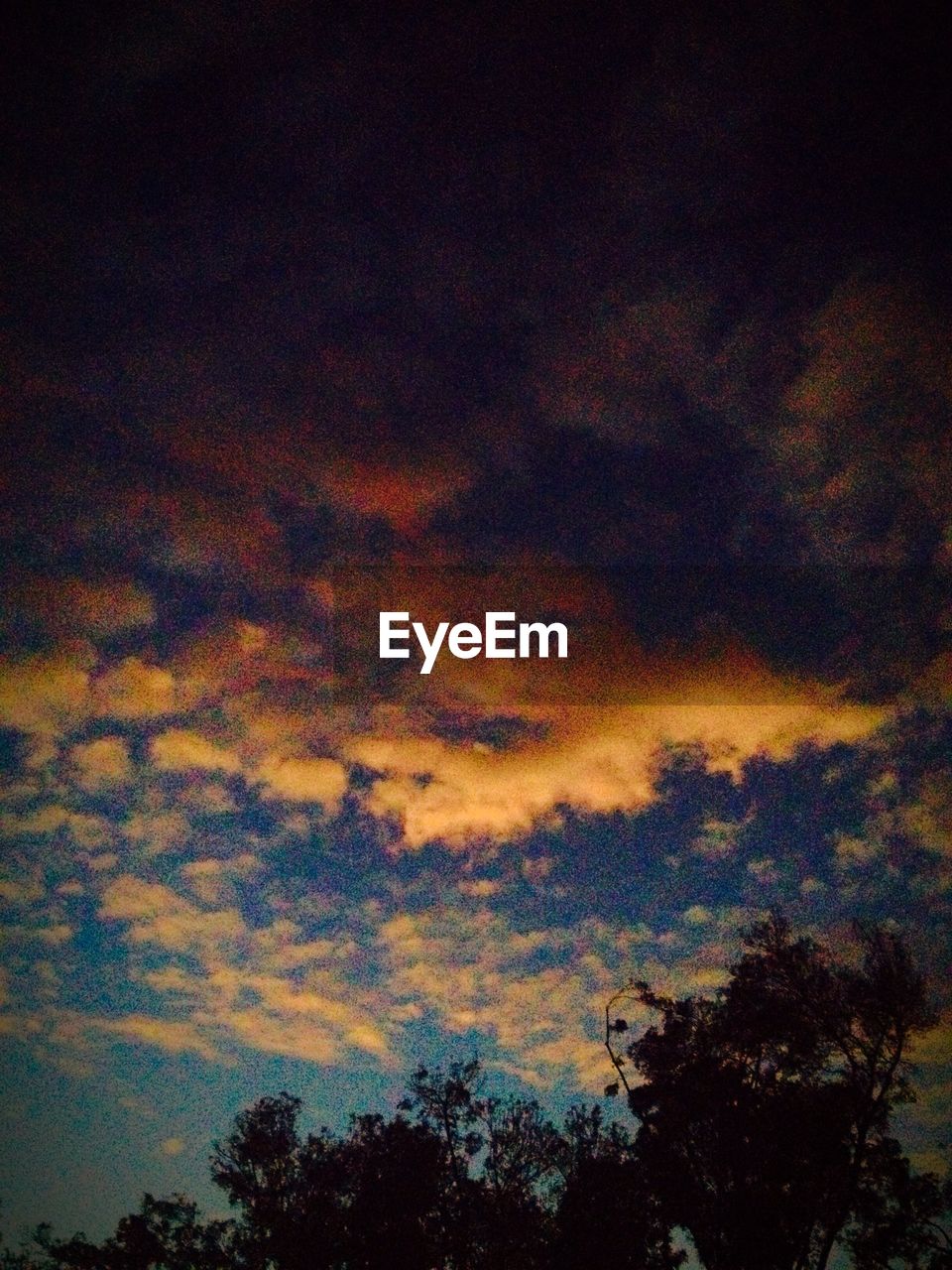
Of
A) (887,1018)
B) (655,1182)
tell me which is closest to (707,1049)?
(655,1182)

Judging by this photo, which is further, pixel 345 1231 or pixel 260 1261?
pixel 260 1261

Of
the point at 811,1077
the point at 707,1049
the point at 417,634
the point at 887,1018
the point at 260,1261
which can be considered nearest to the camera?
the point at 417,634

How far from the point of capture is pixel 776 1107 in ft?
77.1

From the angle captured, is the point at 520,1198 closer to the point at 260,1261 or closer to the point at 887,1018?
the point at 260,1261

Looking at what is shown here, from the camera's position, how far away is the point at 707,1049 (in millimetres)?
25516

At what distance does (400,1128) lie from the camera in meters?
28.7

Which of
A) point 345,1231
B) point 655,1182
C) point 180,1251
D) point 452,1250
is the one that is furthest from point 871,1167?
point 180,1251

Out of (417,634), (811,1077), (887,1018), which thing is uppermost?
(417,634)

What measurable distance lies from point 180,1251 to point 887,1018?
107 ft

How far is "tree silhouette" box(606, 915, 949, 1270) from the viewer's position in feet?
72.6

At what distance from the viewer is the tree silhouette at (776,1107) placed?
2212 centimetres

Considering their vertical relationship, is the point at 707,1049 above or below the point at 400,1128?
above

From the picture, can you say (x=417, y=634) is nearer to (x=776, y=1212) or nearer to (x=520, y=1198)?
(x=776, y=1212)

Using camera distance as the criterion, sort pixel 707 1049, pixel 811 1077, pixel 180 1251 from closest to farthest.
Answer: pixel 811 1077 < pixel 707 1049 < pixel 180 1251
